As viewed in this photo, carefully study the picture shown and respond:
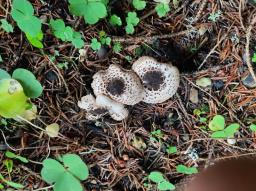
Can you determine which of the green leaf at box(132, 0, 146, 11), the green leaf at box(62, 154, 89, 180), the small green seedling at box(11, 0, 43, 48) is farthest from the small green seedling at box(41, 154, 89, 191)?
the green leaf at box(132, 0, 146, 11)

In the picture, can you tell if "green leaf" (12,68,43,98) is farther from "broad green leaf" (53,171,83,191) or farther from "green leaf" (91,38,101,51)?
"broad green leaf" (53,171,83,191)

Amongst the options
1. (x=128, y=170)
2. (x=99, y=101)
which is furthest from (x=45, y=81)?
(x=128, y=170)

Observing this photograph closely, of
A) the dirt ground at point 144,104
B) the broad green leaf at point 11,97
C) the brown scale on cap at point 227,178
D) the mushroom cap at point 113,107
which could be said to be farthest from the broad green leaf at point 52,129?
the brown scale on cap at point 227,178

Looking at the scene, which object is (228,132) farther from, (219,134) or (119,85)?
(119,85)

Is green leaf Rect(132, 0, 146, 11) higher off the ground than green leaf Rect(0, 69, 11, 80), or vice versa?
green leaf Rect(132, 0, 146, 11)

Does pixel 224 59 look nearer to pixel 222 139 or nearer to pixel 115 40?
pixel 222 139

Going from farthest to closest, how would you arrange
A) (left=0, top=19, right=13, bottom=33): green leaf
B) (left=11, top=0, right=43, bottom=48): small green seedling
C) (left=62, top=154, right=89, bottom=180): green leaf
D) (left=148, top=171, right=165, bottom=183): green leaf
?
(left=148, top=171, right=165, bottom=183): green leaf
(left=62, top=154, right=89, bottom=180): green leaf
(left=0, top=19, right=13, bottom=33): green leaf
(left=11, top=0, right=43, bottom=48): small green seedling

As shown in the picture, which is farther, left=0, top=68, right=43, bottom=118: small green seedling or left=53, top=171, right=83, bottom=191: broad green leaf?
left=53, top=171, right=83, bottom=191: broad green leaf
